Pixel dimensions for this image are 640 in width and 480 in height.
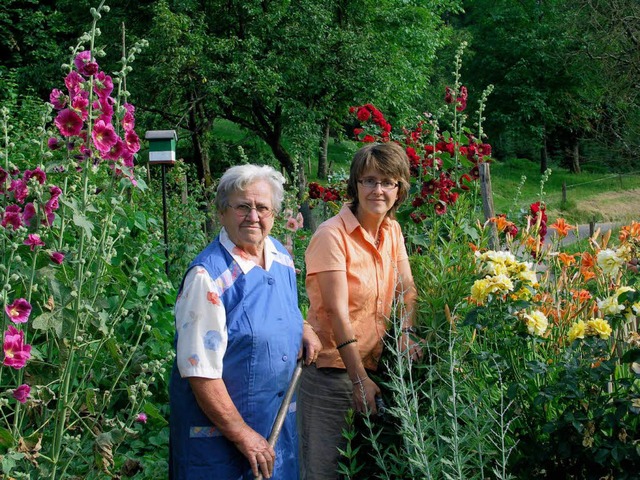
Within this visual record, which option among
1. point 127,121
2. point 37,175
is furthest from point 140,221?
point 37,175

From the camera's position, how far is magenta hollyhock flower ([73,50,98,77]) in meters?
2.13

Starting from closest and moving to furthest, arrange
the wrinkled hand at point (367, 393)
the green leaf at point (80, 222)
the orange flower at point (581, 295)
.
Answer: the green leaf at point (80, 222) → the wrinkled hand at point (367, 393) → the orange flower at point (581, 295)

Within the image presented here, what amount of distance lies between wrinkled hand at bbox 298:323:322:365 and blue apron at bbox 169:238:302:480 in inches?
6.5

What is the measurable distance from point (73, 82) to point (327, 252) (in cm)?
112

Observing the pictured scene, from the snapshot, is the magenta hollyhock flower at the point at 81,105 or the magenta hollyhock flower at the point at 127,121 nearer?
the magenta hollyhock flower at the point at 81,105

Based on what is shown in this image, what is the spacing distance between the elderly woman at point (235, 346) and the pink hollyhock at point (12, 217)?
56 centimetres

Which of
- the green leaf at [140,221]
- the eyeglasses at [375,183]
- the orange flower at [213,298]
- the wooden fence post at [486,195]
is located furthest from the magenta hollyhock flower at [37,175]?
the wooden fence post at [486,195]

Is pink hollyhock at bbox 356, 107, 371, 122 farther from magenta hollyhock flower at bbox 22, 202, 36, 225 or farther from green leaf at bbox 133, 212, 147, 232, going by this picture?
magenta hollyhock flower at bbox 22, 202, 36, 225

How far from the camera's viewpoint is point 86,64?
7.04 ft

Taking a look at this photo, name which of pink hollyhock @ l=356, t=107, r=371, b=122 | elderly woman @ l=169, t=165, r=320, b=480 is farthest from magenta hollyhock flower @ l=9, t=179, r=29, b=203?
pink hollyhock @ l=356, t=107, r=371, b=122

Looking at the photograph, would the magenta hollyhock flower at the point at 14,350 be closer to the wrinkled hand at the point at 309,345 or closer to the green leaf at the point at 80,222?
the green leaf at the point at 80,222

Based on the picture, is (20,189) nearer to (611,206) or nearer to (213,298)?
(213,298)

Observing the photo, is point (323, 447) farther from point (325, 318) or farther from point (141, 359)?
point (141, 359)

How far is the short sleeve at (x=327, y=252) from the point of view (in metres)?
2.79
